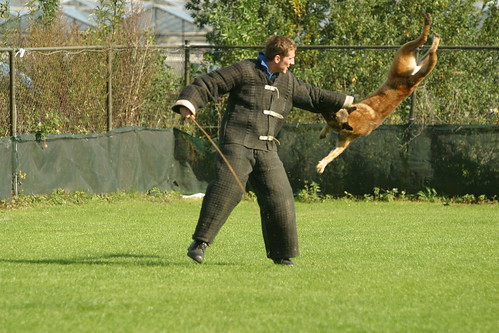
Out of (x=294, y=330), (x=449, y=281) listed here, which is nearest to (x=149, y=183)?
(x=449, y=281)

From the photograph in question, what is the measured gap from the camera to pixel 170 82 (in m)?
16.5

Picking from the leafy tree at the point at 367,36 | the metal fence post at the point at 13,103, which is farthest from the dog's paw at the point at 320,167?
the leafy tree at the point at 367,36

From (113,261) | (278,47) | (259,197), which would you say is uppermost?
(278,47)

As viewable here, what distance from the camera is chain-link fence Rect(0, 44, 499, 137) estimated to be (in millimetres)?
14367

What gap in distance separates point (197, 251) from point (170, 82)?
8.83m

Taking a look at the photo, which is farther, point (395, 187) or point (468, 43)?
point (468, 43)

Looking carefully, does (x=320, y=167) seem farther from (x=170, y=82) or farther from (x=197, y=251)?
(x=170, y=82)

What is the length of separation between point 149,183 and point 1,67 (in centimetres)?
308

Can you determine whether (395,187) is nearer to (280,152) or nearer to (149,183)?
(280,152)

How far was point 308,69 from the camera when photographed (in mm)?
16094

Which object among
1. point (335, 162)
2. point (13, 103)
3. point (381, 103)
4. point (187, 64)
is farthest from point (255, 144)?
point (187, 64)

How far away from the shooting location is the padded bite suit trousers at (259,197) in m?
7.93

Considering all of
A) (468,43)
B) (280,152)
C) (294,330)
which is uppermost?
(468,43)

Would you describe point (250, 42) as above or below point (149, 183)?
above
